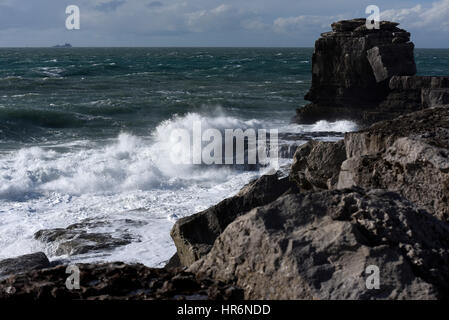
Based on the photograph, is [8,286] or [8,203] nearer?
[8,286]

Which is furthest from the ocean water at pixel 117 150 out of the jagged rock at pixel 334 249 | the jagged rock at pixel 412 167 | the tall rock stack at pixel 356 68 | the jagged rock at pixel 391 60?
the jagged rock at pixel 334 249

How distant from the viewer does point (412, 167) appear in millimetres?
4422

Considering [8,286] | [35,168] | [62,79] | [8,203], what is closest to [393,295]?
[8,286]

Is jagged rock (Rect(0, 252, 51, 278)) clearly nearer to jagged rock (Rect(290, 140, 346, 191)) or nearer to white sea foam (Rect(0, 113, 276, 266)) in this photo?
white sea foam (Rect(0, 113, 276, 266))

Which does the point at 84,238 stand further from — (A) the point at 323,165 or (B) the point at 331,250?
(B) the point at 331,250

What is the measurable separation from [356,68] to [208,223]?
16.0 meters

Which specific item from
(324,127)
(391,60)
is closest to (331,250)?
(324,127)

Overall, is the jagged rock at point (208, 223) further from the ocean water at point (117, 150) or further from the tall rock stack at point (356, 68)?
the tall rock stack at point (356, 68)

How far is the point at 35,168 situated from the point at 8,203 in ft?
7.97

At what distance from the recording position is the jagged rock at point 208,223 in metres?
5.44

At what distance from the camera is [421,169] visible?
4395 millimetres

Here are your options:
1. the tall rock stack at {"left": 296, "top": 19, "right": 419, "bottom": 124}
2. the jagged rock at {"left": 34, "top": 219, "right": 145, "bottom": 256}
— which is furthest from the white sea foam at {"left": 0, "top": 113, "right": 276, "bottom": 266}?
the tall rock stack at {"left": 296, "top": 19, "right": 419, "bottom": 124}

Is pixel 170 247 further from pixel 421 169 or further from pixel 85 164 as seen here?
pixel 85 164

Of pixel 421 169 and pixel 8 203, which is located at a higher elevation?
pixel 421 169
